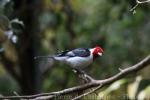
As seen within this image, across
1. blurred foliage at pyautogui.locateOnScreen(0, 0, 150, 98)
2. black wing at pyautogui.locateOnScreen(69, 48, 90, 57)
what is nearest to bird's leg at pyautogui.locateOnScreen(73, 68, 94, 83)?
black wing at pyautogui.locateOnScreen(69, 48, 90, 57)

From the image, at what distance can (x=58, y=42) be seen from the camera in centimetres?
629

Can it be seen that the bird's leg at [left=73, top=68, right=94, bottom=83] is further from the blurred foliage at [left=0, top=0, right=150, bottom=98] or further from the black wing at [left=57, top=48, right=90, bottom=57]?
the blurred foliage at [left=0, top=0, right=150, bottom=98]

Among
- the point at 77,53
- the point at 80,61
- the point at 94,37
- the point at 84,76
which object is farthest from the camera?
the point at 94,37

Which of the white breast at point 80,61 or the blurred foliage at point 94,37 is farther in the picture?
the blurred foliage at point 94,37

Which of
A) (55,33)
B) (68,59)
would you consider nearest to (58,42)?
(55,33)

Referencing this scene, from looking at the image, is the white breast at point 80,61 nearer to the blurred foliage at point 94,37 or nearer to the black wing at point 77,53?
the black wing at point 77,53

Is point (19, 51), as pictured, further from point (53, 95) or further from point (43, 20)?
point (53, 95)

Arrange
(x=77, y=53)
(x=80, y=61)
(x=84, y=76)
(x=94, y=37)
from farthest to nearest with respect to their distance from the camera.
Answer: (x=94, y=37), (x=77, y=53), (x=80, y=61), (x=84, y=76)

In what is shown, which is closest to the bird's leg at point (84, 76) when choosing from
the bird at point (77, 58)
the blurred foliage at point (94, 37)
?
the bird at point (77, 58)

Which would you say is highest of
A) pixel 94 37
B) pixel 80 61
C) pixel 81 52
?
pixel 94 37

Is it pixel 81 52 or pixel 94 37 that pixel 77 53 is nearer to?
pixel 81 52

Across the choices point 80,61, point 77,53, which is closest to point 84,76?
point 80,61

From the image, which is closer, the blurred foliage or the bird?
the bird

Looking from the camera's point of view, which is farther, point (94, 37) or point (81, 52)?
point (94, 37)
